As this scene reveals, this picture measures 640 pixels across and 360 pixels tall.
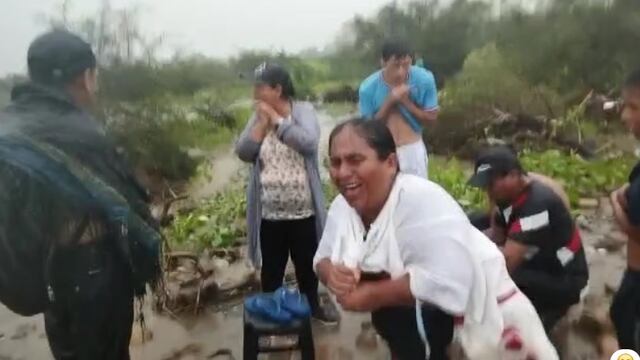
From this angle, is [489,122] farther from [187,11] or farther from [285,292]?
[187,11]

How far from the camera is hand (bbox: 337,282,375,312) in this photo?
1.55 meters

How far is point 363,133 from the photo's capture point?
1.55 m

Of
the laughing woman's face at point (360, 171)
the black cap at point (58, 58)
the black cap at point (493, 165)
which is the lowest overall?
the black cap at point (493, 165)

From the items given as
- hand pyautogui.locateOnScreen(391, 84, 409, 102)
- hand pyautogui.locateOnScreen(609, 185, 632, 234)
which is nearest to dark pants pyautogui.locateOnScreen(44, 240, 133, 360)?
hand pyautogui.locateOnScreen(391, 84, 409, 102)

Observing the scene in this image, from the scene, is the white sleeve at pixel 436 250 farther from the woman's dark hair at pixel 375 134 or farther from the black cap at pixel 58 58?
the black cap at pixel 58 58

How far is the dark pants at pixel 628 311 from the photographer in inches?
75.4

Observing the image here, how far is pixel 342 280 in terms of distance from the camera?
159 centimetres

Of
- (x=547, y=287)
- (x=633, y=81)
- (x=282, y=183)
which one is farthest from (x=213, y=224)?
(x=633, y=81)

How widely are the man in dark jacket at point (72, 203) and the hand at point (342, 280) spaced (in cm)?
55

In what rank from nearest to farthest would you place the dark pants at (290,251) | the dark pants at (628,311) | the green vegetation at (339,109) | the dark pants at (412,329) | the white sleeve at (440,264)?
the white sleeve at (440,264), the dark pants at (412,329), the dark pants at (628,311), the green vegetation at (339,109), the dark pants at (290,251)

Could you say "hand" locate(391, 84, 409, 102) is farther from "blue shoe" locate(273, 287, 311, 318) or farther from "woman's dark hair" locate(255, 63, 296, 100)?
"blue shoe" locate(273, 287, 311, 318)

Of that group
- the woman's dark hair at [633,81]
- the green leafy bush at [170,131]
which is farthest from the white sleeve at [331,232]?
the woman's dark hair at [633,81]

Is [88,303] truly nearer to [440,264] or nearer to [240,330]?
[240,330]

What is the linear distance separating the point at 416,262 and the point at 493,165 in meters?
0.52
